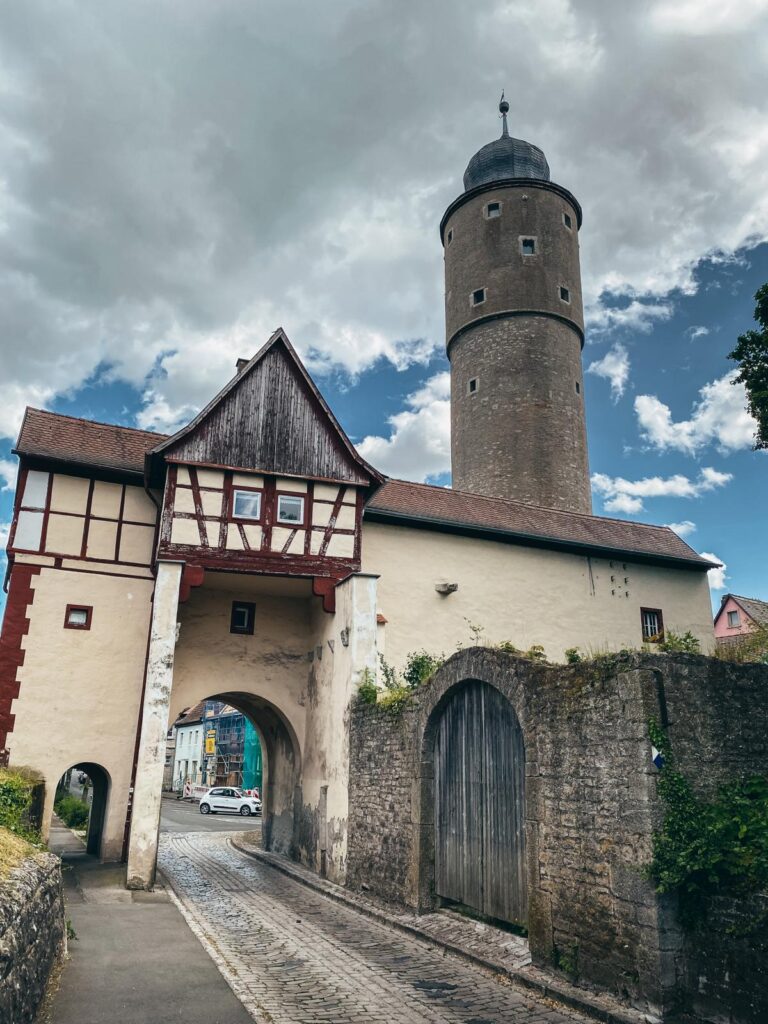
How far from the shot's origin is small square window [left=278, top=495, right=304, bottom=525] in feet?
56.7

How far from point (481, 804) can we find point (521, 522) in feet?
43.9

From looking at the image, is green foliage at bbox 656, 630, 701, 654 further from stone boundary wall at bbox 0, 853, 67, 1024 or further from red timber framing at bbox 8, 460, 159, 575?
red timber framing at bbox 8, 460, 159, 575

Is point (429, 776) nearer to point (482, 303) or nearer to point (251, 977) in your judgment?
point (251, 977)

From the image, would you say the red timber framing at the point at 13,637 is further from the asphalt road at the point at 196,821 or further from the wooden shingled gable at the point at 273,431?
the asphalt road at the point at 196,821

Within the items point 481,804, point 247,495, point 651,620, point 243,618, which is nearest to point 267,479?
point 247,495

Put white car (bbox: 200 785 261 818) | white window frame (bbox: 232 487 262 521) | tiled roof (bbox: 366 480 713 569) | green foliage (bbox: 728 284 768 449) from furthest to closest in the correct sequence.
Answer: white car (bbox: 200 785 261 818), tiled roof (bbox: 366 480 713 569), white window frame (bbox: 232 487 262 521), green foliage (bbox: 728 284 768 449)

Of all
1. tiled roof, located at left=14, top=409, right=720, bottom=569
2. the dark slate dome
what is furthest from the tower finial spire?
tiled roof, located at left=14, top=409, right=720, bottom=569

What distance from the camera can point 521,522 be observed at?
23000 mm

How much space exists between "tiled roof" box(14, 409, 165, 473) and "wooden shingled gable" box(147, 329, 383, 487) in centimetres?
142

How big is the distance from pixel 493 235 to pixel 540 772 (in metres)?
28.2

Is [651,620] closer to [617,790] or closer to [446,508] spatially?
[446,508]

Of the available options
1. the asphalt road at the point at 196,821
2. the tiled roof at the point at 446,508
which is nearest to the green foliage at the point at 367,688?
the tiled roof at the point at 446,508

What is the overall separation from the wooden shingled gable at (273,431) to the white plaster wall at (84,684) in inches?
121

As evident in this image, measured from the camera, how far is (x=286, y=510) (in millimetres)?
17359
